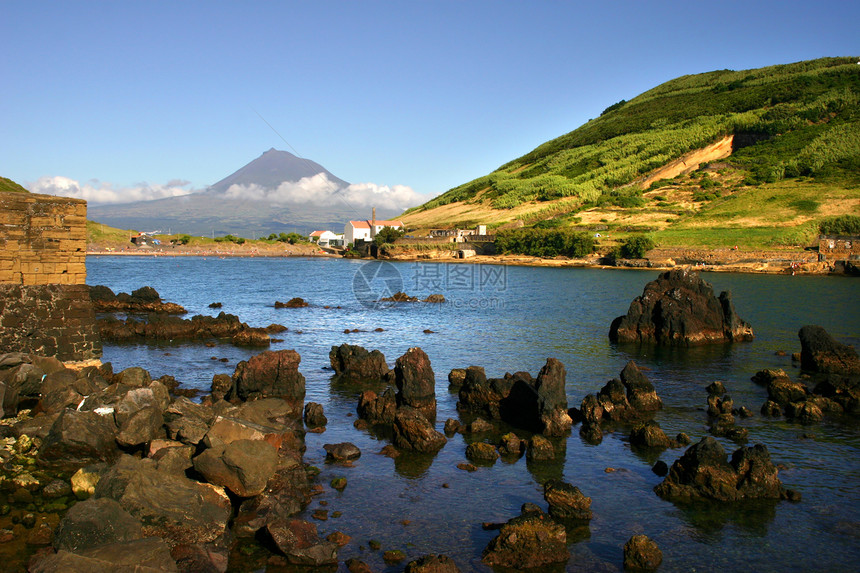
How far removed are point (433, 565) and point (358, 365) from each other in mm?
17263

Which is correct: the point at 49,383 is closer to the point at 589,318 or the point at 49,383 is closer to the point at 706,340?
the point at 706,340

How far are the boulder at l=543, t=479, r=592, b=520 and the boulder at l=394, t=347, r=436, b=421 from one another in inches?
316

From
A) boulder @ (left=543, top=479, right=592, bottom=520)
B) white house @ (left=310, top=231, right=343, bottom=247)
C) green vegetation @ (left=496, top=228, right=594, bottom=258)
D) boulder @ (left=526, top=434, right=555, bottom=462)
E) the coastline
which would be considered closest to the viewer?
boulder @ (left=543, top=479, right=592, bottom=520)

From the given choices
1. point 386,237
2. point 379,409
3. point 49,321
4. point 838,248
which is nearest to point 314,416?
point 379,409

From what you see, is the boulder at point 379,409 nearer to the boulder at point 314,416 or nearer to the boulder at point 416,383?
the boulder at point 416,383

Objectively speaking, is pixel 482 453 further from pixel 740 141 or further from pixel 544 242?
pixel 740 141

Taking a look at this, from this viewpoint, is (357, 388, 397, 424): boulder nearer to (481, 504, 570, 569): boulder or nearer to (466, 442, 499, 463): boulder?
(466, 442, 499, 463): boulder

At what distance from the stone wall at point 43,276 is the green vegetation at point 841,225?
110 metres

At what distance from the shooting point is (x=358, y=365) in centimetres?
2841

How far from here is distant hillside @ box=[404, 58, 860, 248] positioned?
378 ft

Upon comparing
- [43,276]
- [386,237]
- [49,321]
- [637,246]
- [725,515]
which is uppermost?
[386,237]

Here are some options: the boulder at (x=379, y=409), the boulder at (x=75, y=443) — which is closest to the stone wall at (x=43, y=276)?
the boulder at (x=75, y=443)

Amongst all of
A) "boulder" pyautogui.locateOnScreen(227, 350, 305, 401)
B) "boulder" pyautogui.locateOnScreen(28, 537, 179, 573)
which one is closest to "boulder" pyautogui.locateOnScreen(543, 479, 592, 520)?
"boulder" pyautogui.locateOnScreen(28, 537, 179, 573)

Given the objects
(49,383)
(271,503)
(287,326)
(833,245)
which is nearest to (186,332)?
(287,326)
